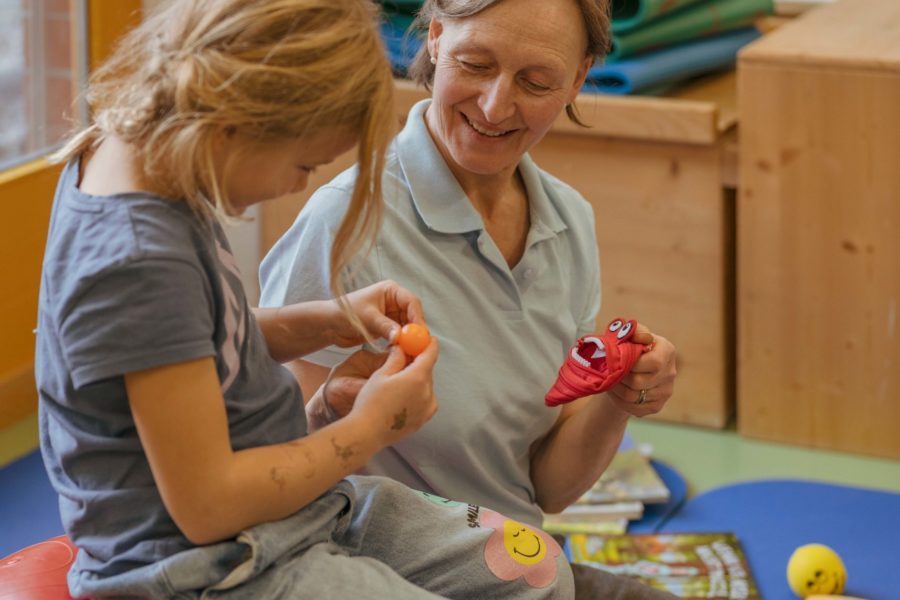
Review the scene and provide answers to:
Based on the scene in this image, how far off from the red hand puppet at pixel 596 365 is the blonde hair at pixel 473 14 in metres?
0.32

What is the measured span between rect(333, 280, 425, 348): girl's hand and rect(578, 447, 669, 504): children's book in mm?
1035

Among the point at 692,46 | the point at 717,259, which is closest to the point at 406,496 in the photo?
the point at 717,259

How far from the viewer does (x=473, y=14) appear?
4.39 ft

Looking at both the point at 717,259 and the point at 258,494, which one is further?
the point at 717,259

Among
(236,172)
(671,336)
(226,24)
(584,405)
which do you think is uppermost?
(226,24)

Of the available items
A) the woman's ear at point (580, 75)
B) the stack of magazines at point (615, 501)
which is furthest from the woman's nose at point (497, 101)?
the stack of magazines at point (615, 501)

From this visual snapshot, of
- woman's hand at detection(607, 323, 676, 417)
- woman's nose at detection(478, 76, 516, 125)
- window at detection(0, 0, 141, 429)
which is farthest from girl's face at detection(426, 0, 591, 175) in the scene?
window at detection(0, 0, 141, 429)

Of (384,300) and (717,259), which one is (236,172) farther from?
(717,259)

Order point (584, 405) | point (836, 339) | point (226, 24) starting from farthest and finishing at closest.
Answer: point (836, 339), point (584, 405), point (226, 24)

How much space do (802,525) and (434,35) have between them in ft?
3.70

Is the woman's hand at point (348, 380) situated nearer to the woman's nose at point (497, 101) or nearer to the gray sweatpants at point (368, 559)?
the gray sweatpants at point (368, 559)

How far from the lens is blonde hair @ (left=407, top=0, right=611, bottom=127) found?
134 centimetres

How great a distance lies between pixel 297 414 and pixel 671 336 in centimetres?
152

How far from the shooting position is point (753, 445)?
2459 mm
